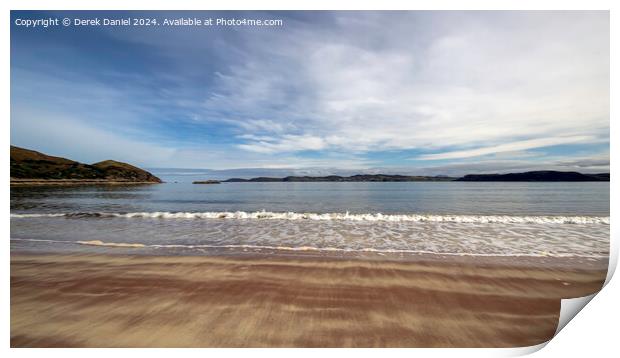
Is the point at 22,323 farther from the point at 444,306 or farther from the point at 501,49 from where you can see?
the point at 501,49

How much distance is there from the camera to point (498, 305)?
2.92 metres

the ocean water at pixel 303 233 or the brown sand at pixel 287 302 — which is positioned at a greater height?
the brown sand at pixel 287 302

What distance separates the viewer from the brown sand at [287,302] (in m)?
2.30

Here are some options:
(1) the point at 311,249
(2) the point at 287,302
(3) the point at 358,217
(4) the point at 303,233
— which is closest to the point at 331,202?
(3) the point at 358,217

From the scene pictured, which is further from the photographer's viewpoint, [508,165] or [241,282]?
[508,165]

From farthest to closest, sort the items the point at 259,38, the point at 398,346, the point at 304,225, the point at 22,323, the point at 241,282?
the point at 304,225
the point at 259,38
the point at 241,282
the point at 22,323
the point at 398,346

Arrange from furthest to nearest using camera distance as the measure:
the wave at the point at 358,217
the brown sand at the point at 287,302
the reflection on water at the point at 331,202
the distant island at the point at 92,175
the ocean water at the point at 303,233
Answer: the distant island at the point at 92,175 < the reflection on water at the point at 331,202 < the wave at the point at 358,217 < the ocean water at the point at 303,233 < the brown sand at the point at 287,302

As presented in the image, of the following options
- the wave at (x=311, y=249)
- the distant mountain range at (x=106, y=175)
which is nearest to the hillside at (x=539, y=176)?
the distant mountain range at (x=106, y=175)

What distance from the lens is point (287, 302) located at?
114 inches

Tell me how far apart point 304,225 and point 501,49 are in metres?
6.10

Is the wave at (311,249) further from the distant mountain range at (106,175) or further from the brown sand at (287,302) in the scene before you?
the distant mountain range at (106,175)

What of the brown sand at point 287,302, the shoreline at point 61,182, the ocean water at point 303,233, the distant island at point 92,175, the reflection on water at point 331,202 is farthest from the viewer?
the distant island at point 92,175

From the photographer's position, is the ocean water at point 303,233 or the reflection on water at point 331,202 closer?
the ocean water at point 303,233

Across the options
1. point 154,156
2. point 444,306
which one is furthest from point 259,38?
point 154,156
